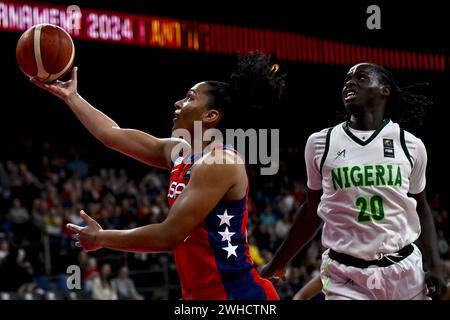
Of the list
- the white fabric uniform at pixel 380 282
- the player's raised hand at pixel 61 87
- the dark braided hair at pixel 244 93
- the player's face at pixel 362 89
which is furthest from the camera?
the player's raised hand at pixel 61 87

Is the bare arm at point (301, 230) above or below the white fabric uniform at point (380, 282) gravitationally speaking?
above

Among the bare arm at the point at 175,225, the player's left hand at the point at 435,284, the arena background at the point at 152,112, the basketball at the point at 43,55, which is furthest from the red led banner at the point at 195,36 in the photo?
the player's left hand at the point at 435,284

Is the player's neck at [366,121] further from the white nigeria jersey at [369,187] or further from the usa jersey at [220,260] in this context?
the usa jersey at [220,260]

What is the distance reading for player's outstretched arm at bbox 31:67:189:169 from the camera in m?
3.97

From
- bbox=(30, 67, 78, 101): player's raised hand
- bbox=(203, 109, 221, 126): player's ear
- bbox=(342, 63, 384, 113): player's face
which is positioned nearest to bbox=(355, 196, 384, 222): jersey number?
bbox=(342, 63, 384, 113): player's face

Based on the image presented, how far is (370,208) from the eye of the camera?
367cm

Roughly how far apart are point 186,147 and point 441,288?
1522 mm

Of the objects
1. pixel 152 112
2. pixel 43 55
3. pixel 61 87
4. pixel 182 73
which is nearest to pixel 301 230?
pixel 61 87

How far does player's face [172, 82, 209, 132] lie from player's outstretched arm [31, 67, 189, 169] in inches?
11.5

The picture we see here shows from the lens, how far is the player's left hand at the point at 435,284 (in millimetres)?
3703

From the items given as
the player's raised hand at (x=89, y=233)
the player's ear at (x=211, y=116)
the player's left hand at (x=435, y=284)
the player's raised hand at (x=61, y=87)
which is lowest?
the player's left hand at (x=435, y=284)

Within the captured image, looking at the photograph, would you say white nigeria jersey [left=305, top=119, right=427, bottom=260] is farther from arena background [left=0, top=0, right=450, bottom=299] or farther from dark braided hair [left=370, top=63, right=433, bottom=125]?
arena background [left=0, top=0, right=450, bottom=299]

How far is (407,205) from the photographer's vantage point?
12.3 ft

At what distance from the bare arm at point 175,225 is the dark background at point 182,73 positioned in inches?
321
